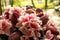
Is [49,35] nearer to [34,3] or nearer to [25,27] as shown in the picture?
[25,27]

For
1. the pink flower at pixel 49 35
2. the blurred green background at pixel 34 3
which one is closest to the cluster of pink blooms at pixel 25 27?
the pink flower at pixel 49 35

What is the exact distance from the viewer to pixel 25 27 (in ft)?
2.72

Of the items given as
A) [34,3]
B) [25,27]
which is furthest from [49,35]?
[34,3]

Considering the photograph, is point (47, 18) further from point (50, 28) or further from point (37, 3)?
point (37, 3)

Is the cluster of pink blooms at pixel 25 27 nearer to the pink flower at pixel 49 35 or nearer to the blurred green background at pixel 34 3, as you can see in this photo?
the pink flower at pixel 49 35

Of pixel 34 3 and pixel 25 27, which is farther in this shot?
A: pixel 34 3

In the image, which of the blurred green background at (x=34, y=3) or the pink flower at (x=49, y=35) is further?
the blurred green background at (x=34, y=3)

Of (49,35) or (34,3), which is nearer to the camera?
(49,35)

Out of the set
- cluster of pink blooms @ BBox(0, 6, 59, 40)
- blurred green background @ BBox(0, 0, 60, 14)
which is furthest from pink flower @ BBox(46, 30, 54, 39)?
blurred green background @ BBox(0, 0, 60, 14)

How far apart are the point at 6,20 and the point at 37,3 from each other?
0.93m

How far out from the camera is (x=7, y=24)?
0.85 m

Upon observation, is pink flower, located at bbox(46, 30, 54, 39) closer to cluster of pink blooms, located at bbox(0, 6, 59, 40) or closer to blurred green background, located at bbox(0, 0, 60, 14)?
cluster of pink blooms, located at bbox(0, 6, 59, 40)

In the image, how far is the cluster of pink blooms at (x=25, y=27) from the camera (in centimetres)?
83

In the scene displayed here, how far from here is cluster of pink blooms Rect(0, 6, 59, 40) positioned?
0.83m
